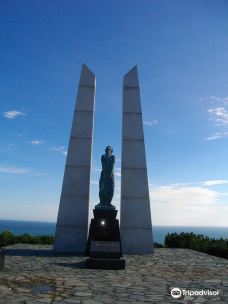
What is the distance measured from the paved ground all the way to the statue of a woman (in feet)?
8.45

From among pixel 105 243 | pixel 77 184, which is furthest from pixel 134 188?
pixel 105 243

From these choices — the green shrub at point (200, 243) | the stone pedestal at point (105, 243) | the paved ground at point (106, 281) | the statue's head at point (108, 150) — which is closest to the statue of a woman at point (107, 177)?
the statue's head at point (108, 150)

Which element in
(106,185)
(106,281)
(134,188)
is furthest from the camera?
(134,188)

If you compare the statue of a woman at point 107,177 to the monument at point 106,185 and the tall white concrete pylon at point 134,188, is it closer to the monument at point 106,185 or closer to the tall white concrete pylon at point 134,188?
the monument at point 106,185

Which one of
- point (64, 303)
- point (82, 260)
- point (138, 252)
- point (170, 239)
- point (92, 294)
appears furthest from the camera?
point (170, 239)

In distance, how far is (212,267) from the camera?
34.3 feet

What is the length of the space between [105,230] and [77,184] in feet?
9.04

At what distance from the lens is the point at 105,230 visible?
1245 centimetres

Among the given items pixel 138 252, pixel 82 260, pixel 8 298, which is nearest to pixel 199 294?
pixel 8 298

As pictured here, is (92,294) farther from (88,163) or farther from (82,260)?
(88,163)

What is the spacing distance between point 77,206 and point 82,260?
3176mm

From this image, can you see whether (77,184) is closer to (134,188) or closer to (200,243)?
(134,188)

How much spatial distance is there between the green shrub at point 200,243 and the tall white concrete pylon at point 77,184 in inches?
217

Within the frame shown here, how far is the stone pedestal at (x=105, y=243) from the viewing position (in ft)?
32.3
